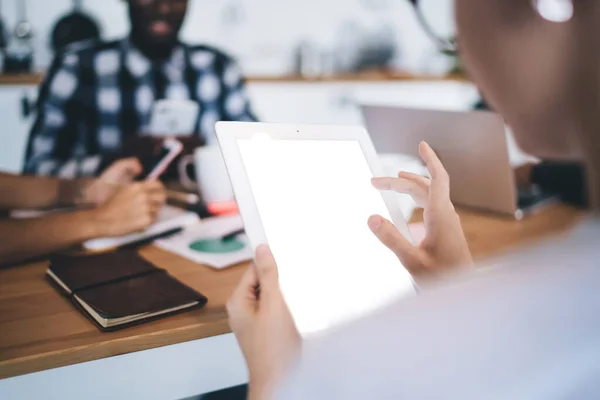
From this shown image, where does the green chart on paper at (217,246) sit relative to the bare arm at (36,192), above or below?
below

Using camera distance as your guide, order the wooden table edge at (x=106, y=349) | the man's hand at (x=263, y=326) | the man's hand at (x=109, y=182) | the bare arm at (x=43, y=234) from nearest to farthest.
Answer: the man's hand at (x=263, y=326), the wooden table edge at (x=106, y=349), the bare arm at (x=43, y=234), the man's hand at (x=109, y=182)

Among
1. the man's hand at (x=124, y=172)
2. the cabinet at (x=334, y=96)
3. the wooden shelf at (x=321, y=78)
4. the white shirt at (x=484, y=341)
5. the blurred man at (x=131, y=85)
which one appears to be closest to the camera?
the white shirt at (x=484, y=341)

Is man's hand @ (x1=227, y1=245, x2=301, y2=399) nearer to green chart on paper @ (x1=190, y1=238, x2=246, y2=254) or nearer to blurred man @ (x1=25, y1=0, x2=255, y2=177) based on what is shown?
green chart on paper @ (x1=190, y1=238, x2=246, y2=254)

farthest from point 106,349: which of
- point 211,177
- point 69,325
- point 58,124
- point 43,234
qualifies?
point 58,124

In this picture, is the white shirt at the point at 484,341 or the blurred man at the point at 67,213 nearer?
the white shirt at the point at 484,341

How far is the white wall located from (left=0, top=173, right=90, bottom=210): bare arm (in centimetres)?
164

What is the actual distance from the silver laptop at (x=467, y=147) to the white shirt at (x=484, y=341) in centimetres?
55

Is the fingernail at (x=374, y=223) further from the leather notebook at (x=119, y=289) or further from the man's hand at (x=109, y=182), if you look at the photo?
the man's hand at (x=109, y=182)

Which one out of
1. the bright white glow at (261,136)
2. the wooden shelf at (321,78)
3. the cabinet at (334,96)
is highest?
the bright white glow at (261,136)

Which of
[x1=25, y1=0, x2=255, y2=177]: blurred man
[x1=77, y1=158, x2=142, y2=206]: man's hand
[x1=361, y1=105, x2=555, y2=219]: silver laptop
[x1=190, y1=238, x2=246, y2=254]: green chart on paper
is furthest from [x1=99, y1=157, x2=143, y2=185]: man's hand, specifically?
[x1=25, y1=0, x2=255, y2=177]: blurred man

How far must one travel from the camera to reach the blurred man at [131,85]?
69.1 inches

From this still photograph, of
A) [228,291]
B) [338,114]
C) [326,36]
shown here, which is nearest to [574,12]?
[228,291]

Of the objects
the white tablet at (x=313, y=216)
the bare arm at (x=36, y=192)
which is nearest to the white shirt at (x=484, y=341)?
the white tablet at (x=313, y=216)

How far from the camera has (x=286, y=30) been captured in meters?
2.84
